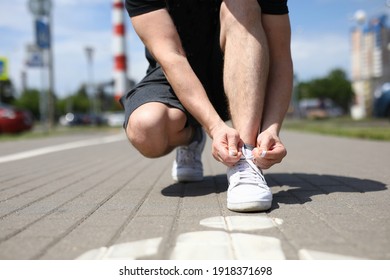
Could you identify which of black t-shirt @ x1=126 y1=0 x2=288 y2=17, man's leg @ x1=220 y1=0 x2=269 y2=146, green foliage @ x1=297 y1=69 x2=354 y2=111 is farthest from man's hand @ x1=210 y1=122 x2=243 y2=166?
green foliage @ x1=297 y1=69 x2=354 y2=111

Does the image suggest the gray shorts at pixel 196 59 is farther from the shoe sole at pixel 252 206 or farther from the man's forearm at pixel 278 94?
the shoe sole at pixel 252 206

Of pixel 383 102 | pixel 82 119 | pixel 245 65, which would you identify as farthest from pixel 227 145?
pixel 82 119

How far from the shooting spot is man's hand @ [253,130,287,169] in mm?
1697

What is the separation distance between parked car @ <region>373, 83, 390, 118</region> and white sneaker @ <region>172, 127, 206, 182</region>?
7.32 meters

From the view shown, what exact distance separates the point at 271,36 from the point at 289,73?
0.60 ft

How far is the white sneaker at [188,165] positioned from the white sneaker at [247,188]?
2.47 ft

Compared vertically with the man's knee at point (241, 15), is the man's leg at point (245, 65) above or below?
below

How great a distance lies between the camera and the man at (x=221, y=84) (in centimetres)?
172

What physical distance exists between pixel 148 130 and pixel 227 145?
1.41ft

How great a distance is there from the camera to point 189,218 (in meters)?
1.58

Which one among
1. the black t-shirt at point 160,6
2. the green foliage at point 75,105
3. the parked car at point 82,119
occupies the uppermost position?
the black t-shirt at point 160,6

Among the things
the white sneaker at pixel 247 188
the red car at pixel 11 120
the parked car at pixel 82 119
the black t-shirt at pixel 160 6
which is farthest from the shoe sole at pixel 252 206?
the parked car at pixel 82 119

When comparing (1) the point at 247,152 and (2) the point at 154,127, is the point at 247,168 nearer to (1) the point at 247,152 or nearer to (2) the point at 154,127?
(1) the point at 247,152

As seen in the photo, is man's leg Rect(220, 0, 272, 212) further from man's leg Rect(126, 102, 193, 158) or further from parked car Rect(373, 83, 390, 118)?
parked car Rect(373, 83, 390, 118)
